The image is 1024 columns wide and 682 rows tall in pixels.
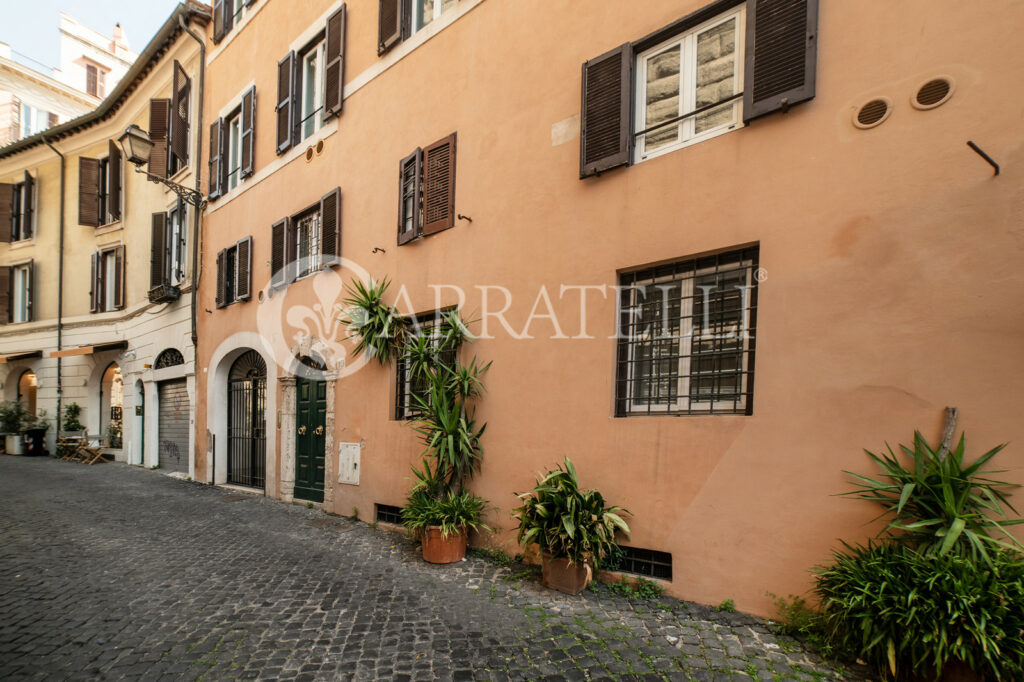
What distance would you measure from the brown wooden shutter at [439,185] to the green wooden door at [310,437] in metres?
3.50

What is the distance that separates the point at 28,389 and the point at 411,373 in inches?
746

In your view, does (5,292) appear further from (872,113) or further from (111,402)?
(872,113)

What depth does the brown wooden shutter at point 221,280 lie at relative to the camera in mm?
10680

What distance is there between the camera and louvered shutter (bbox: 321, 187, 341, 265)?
794 centimetres

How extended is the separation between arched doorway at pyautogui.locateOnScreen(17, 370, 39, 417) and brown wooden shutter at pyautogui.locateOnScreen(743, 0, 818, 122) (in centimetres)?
2232

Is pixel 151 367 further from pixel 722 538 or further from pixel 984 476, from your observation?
pixel 984 476

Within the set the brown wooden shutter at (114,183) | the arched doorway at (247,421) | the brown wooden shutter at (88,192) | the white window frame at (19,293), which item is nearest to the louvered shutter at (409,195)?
the arched doorway at (247,421)

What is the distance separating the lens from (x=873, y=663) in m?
3.16

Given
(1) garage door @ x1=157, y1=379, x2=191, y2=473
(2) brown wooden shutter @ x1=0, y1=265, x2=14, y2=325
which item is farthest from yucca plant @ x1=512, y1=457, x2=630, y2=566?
(2) brown wooden shutter @ x1=0, y1=265, x2=14, y2=325

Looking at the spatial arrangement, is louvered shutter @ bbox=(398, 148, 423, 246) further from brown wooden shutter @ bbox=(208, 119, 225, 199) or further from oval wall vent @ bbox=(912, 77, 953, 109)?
brown wooden shutter @ bbox=(208, 119, 225, 199)

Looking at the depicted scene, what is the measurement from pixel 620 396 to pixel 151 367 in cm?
1311

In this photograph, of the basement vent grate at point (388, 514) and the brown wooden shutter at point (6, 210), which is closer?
the basement vent grate at point (388, 514)

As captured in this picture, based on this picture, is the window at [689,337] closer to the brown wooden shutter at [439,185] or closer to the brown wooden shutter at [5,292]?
the brown wooden shutter at [439,185]

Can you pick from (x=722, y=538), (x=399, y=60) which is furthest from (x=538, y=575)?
(x=399, y=60)
